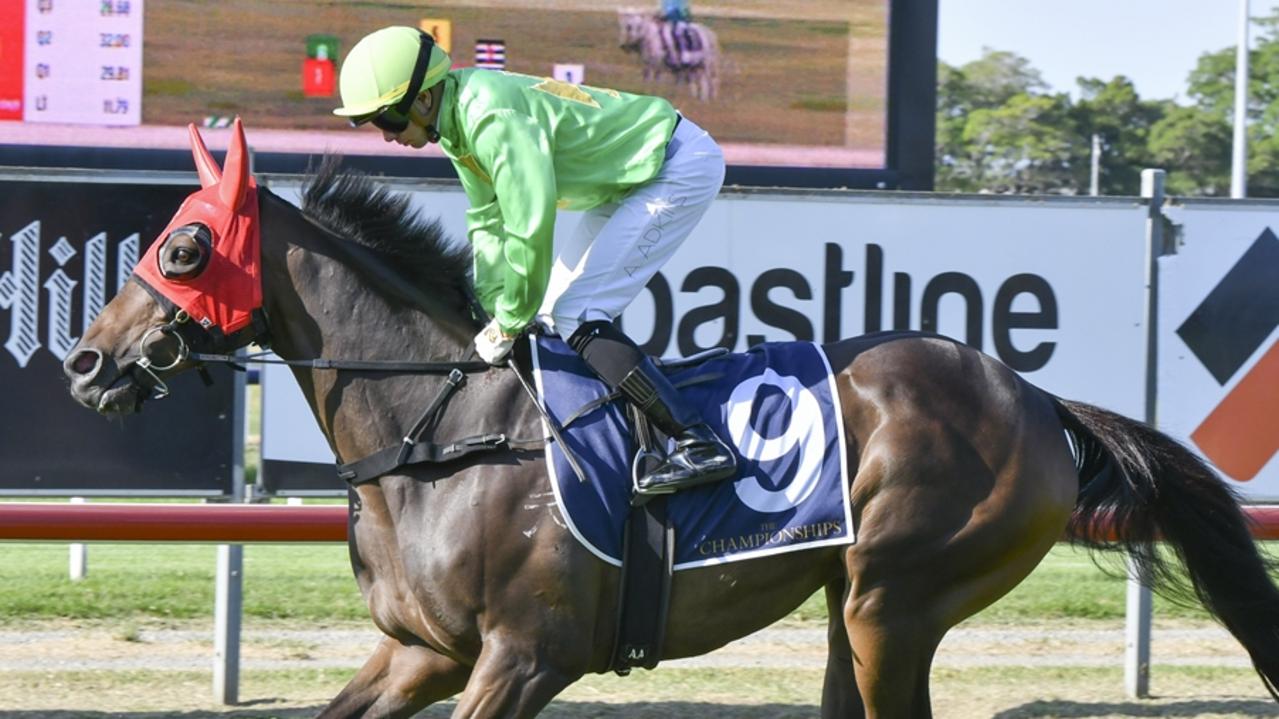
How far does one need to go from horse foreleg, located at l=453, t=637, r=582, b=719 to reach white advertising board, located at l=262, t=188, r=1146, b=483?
244cm

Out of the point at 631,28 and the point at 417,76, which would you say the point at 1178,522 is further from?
the point at 631,28

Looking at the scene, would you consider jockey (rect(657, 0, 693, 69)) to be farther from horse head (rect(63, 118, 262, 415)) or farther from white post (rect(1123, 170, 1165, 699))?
horse head (rect(63, 118, 262, 415))

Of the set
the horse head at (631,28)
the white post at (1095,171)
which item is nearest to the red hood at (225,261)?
the horse head at (631,28)

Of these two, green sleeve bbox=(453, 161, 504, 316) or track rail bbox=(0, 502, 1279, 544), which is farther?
track rail bbox=(0, 502, 1279, 544)

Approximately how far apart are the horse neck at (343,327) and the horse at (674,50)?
661 cm

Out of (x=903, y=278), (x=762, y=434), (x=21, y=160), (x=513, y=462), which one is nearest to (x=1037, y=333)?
(x=903, y=278)

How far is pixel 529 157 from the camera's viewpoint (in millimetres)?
3918

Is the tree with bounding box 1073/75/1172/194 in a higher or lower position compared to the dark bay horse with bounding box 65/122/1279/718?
higher

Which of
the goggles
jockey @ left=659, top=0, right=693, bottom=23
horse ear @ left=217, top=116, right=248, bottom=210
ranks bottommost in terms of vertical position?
horse ear @ left=217, top=116, right=248, bottom=210

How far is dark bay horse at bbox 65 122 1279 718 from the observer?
395 centimetres

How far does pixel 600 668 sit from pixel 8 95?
712 centimetres

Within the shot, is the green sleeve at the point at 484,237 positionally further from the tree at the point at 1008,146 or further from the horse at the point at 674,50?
the tree at the point at 1008,146

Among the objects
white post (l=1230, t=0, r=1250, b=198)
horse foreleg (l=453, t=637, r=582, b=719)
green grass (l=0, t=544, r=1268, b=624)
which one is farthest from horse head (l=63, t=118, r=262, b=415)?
white post (l=1230, t=0, r=1250, b=198)

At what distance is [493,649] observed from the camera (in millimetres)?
3932
